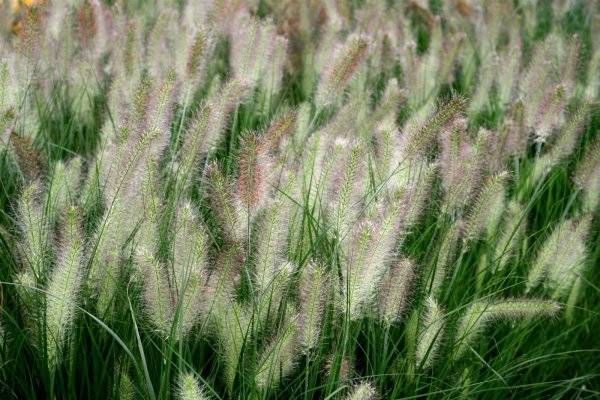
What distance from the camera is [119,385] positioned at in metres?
1.88

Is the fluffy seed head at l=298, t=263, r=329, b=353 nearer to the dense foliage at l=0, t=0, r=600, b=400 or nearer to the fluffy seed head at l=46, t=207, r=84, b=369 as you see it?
the dense foliage at l=0, t=0, r=600, b=400

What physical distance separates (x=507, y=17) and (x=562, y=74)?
0.99 metres

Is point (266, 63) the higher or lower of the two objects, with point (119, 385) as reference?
higher

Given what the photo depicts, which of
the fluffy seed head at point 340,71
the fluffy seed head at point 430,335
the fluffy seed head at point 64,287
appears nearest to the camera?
the fluffy seed head at point 64,287

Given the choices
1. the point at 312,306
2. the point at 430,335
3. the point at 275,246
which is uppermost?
the point at 275,246

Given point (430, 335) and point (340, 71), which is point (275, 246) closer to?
point (430, 335)

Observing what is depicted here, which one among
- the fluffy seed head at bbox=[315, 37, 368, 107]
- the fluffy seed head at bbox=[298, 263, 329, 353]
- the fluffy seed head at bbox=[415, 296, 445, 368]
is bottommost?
the fluffy seed head at bbox=[415, 296, 445, 368]

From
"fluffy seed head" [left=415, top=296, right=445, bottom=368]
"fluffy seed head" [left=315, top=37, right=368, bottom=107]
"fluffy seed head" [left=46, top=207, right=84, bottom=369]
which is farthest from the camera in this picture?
"fluffy seed head" [left=315, top=37, right=368, bottom=107]

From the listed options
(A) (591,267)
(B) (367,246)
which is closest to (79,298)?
(B) (367,246)

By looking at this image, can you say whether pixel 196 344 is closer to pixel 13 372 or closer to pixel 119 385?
pixel 119 385

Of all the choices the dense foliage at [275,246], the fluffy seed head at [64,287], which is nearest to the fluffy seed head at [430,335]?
the dense foliage at [275,246]

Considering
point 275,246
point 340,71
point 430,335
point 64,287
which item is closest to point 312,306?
point 275,246

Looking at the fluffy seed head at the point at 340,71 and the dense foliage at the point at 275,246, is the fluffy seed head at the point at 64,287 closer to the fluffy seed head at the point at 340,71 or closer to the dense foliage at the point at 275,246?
the dense foliage at the point at 275,246

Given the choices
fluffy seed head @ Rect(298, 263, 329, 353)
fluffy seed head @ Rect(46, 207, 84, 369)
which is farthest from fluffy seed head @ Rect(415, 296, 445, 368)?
fluffy seed head @ Rect(46, 207, 84, 369)
